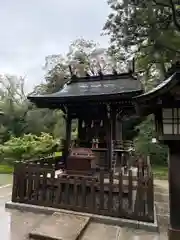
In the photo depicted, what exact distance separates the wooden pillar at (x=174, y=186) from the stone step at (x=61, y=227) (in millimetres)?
1538

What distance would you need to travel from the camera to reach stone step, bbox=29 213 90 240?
345cm

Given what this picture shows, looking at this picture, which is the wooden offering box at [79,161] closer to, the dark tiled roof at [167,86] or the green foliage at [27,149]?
the dark tiled roof at [167,86]

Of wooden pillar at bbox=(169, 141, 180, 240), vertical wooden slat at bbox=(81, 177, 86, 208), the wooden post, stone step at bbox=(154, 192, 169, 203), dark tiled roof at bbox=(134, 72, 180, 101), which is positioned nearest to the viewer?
dark tiled roof at bbox=(134, 72, 180, 101)

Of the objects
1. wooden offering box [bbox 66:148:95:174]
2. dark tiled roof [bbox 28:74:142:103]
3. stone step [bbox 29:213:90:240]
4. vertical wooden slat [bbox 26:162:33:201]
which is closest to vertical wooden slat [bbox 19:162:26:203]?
vertical wooden slat [bbox 26:162:33:201]

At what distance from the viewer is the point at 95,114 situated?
6980 mm

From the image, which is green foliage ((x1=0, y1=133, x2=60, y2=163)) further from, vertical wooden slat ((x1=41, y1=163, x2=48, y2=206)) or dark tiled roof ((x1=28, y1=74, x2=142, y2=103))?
vertical wooden slat ((x1=41, y1=163, x2=48, y2=206))

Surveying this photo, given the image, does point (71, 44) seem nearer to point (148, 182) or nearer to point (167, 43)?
point (167, 43)

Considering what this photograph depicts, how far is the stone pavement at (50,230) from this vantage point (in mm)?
3605

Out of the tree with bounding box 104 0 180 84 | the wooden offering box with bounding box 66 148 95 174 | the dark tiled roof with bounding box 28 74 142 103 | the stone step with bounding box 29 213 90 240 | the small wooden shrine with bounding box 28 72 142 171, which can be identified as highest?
the tree with bounding box 104 0 180 84

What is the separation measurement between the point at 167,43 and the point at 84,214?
986 cm

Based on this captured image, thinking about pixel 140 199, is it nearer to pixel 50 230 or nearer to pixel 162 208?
pixel 162 208

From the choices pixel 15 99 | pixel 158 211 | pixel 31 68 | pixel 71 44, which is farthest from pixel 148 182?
pixel 31 68

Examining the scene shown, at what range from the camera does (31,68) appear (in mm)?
Result: 28016

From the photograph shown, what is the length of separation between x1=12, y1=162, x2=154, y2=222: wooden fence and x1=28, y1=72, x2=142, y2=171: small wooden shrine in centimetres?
159
